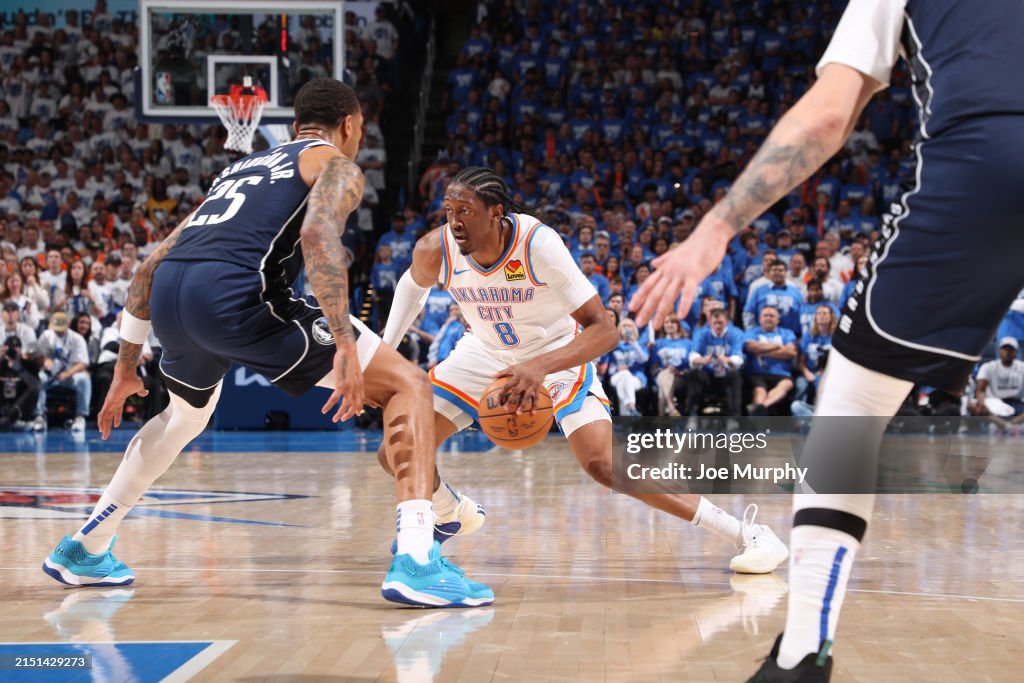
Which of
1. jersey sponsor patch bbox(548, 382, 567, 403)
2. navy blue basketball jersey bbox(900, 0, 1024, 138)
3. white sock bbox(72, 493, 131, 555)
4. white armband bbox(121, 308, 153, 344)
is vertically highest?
navy blue basketball jersey bbox(900, 0, 1024, 138)

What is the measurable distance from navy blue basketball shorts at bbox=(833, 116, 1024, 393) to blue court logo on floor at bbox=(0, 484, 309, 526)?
4463 millimetres

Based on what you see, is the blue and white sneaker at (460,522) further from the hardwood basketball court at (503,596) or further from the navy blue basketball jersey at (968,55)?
the navy blue basketball jersey at (968,55)

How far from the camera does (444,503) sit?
16.4 feet

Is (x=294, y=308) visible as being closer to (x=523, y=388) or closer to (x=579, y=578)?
(x=523, y=388)

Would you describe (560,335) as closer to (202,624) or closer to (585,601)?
(585,601)

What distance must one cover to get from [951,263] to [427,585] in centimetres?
226

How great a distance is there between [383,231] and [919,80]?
15.0m

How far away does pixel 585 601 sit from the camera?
4258 mm

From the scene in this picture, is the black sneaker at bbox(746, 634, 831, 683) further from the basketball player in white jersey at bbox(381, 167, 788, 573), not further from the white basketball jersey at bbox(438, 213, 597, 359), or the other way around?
the white basketball jersey at bbox(438, 213, 597, 359)

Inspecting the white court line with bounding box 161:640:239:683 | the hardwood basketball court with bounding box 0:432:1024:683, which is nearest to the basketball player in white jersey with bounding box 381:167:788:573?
the hardwood basketball court with bounding box 0:432:1024:683

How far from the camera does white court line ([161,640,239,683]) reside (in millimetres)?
3128

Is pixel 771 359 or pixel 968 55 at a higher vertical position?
pixel 968 55

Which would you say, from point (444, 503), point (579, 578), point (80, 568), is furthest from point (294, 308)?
point (579, 578)

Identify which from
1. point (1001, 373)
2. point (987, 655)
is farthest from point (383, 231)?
point (987, 655)
